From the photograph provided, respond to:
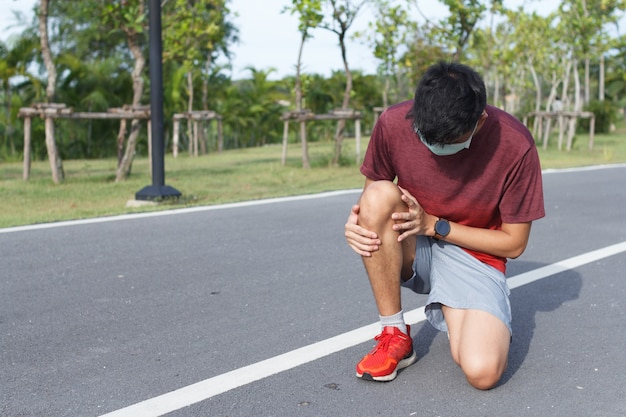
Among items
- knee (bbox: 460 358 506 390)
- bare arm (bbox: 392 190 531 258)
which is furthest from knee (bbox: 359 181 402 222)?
knee (bbox: 460 358 506 390)

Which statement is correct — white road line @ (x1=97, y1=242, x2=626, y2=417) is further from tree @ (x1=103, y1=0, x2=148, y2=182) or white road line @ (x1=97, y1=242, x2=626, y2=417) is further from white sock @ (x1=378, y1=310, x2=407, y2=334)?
tree @ (x1=103, y1=0, x2=148, y2=182)

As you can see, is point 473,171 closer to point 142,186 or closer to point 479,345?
point 479,345

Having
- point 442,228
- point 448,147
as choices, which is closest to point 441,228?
point 442,228

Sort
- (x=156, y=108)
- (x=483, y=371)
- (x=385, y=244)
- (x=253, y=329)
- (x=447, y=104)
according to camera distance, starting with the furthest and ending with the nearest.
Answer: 1. (x=156, y=108)
2. (x=253, y=329)
3. (x=385, y=244)
4. (x=483, y=371)
5. (x=447, y=104)

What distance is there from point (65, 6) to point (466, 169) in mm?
25624

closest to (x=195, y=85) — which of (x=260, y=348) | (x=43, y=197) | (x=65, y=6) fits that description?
(x=65, y=6)

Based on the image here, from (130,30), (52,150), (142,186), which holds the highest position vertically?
(130,30)

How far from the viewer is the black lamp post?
353 inches

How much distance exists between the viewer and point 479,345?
3.49m

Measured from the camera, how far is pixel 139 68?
43.1ft

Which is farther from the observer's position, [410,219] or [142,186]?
[142,186]

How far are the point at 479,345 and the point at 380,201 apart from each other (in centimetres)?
78

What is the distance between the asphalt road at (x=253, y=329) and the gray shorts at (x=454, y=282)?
0.30m

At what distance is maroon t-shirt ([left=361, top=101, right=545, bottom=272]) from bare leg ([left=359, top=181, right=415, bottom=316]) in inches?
10.4
